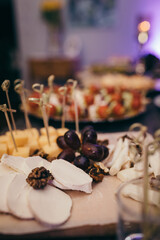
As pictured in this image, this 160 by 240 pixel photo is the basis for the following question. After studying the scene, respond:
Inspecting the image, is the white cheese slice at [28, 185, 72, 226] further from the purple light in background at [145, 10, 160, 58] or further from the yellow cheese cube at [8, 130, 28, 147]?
the purple light in background at [145, 10, 160, 58]

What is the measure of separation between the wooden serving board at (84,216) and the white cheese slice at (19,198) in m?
0.02

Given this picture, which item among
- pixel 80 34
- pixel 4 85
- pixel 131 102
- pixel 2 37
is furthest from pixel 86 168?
pixel 2 37

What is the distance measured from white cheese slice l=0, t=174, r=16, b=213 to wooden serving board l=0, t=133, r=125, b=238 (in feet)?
0.08

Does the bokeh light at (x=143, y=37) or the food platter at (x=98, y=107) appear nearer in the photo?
the food platter at (x=98, y=107)

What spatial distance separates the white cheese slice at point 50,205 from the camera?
665mm

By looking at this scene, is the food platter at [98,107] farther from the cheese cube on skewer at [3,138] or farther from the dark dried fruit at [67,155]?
the dark dried fruit at [67,155]

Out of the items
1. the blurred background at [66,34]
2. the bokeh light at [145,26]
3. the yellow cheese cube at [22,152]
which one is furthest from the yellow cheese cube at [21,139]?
the blurred background at [66,34]

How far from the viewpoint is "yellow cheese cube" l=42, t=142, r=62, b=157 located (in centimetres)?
99

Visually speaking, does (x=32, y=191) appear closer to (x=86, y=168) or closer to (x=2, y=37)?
(x=86, y=168)

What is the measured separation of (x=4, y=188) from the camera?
75 centimetres

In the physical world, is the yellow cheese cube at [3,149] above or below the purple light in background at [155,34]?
above

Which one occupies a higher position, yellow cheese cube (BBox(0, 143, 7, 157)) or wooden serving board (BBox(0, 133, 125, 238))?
yellow cheese cube (BBox(0, 143, 7, 157))

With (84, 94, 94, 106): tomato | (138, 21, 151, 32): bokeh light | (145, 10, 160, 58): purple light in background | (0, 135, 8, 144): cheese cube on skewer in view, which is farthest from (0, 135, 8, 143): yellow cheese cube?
(145, 10, 160, 58): purple light in background

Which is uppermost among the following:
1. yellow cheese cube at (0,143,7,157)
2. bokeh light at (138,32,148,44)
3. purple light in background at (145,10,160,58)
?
bokeh light at (138,32,148,44)
